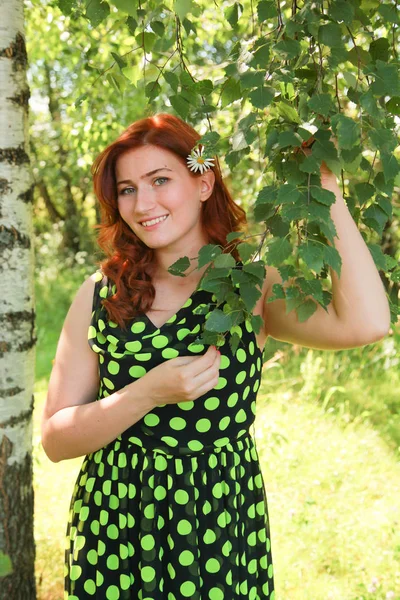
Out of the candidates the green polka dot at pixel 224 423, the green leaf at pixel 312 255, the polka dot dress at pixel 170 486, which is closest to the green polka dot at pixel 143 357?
the polka dot dress at pixel 170 486

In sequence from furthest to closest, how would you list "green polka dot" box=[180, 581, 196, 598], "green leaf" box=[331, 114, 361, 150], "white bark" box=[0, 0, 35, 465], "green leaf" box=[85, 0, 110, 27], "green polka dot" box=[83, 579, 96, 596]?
"white bark" box=[0, 0, 35, 465], "green polka dot" box=[83, 579, 96, 596], "green polka dot" box=[180, 581, 196, 598], "green leaf" box=[85, 0, 110, 27], "green leaf" box=[331, 114, 361, 150]

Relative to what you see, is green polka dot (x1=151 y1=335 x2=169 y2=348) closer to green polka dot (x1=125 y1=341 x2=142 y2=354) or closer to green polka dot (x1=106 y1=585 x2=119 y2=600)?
green polka dot (x1=125 y1=341 x2=142 y2=354)

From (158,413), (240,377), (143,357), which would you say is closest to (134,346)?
(143,357)

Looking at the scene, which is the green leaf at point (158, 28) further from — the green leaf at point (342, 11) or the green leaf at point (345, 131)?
the green leaf at point (345, 131)

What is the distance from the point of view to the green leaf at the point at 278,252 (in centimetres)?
109

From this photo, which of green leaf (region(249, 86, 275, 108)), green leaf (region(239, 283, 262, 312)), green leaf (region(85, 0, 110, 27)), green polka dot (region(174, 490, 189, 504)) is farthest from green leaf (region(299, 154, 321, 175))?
green polka dot (region(174, 490, 189, 504))

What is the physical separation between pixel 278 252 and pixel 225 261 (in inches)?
4.3

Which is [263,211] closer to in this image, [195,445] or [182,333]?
[182,333]

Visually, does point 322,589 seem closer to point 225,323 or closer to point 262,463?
point 262,463

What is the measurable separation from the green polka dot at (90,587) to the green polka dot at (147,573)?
0.59 ft

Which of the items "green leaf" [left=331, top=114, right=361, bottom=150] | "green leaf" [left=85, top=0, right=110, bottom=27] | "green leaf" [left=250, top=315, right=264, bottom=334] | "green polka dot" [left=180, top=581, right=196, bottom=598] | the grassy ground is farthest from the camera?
the grassy ground

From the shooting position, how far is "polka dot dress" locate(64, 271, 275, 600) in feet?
4.92

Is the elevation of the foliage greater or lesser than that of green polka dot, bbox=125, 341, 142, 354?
greater

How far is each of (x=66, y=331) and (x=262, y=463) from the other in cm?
202
